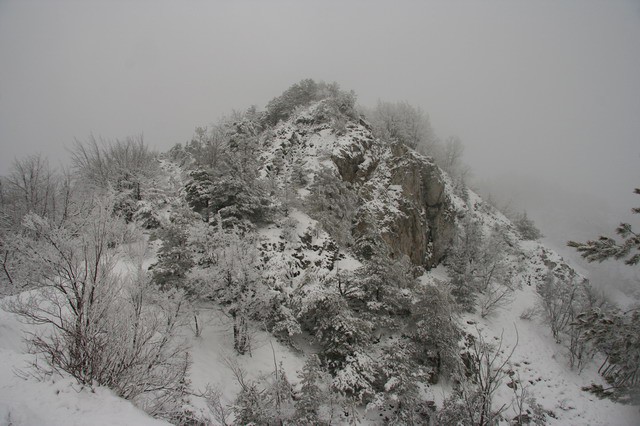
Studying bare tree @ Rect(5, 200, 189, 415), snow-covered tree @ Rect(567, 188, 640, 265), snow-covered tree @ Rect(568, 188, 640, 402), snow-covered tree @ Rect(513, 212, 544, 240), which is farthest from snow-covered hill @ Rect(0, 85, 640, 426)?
snow-covered tree @ Rect(513, 212, 544, 240)

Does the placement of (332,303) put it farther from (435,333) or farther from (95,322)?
(95,322)

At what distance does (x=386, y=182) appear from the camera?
2570 centimetres

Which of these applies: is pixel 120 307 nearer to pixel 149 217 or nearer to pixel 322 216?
pixel 149 217

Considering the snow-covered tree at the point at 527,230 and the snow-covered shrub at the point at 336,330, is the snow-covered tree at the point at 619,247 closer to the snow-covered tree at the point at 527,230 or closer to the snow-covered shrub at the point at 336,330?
the snow-covered shrub at the point at 336,330

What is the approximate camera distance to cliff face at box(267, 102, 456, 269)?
23.4 metres

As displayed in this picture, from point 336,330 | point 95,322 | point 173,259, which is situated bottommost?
point 336,330

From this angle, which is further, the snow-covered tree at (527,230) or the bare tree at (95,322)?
the snow-covered tree at (527,230)

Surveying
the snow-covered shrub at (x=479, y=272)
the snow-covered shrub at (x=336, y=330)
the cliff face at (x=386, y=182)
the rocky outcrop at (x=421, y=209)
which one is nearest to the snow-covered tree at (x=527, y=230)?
the snow-covered shrub at (x=479, y=272)

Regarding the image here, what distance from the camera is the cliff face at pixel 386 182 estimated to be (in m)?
23.4

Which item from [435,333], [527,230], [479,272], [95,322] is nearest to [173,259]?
[95,322]

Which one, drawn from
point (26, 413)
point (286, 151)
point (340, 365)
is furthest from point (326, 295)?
point (286, 151)

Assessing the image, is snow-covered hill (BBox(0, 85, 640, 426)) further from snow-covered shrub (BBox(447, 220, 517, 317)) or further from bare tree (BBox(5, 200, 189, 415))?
bare tree (BBox(5, 200, 189, 415))

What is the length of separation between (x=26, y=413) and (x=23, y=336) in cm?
460

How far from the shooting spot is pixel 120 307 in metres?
7.80
